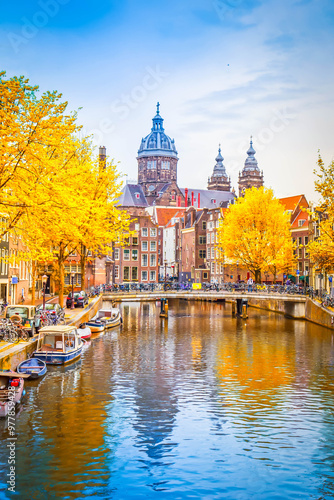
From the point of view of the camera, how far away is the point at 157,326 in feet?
216

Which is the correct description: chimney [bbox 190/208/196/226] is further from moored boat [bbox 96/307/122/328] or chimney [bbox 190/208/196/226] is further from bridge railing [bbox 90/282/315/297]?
moored boat [bbox 96/307/122/328]

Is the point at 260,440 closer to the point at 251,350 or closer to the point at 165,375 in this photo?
the point at 165,375

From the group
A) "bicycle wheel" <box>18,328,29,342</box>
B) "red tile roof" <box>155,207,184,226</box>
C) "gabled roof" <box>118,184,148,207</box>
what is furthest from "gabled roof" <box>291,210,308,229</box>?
"bicycle wheel" <box>18,328,29,342</box>

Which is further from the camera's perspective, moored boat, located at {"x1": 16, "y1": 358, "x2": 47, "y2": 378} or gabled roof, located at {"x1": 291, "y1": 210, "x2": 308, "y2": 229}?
gabled roof, located at {"x1": 291, "y1": 210, "x2": 308, "y2": 229}

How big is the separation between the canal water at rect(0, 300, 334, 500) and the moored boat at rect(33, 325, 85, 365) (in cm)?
81

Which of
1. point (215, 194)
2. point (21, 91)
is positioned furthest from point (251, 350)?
point (215, 194)

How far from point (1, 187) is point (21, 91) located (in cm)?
473

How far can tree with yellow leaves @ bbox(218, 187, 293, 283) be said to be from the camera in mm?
82062

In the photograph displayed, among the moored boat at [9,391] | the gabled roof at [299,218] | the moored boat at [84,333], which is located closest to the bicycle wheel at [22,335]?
the moored boat at [84,333]

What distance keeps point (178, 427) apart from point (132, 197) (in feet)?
467

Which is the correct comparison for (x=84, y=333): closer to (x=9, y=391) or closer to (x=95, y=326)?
(x=95, y=326)

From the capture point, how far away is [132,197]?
16612 cm

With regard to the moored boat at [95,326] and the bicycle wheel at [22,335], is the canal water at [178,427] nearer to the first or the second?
the bicycle wheel at [22,335]

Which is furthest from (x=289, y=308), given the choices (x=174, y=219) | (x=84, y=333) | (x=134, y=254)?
(x=174, y=219)
